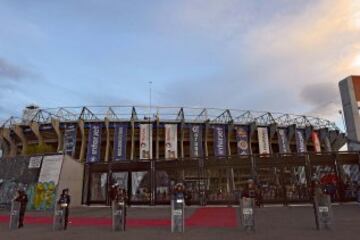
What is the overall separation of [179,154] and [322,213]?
44.3 meters

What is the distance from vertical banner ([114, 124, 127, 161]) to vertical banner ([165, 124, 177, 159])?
21.1 ft

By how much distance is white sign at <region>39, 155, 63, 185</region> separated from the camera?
26.1 m

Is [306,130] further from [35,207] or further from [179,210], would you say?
[179,210]

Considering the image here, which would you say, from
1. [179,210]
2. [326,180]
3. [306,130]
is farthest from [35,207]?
[306,130]

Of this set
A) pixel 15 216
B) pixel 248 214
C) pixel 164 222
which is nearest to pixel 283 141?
pixel 164 222

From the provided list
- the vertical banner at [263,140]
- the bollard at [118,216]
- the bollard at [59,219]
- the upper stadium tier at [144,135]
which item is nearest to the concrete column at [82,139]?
the upper stadium tier at [144,135]

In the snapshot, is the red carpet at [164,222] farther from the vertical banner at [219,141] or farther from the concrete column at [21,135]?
the concrete column at [21,135]

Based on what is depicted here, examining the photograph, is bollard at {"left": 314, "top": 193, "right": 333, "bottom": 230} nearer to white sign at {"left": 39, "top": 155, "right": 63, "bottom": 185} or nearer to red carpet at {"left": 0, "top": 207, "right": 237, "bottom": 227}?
red carpet at {"left": 0, "top": 207, "right": 237, "bottom": 227}

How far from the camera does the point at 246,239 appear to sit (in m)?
9.28

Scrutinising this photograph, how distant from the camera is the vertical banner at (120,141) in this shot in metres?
48.3

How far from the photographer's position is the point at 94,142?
163 ft

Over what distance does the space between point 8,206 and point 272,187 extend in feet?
68.1

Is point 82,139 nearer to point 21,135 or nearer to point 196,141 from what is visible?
point 21,135

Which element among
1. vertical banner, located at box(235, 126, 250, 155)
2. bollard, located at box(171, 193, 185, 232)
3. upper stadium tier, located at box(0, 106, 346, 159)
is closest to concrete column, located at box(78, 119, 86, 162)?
upper stadium tier, located at box(0, 106, 346, 159)
